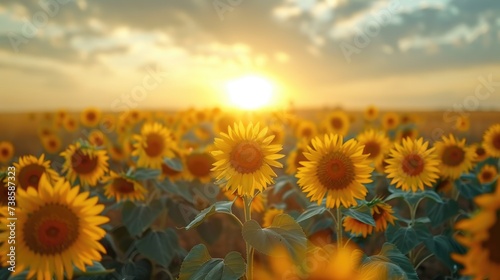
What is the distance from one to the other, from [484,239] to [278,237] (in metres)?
1.38

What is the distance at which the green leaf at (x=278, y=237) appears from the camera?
2.91 m

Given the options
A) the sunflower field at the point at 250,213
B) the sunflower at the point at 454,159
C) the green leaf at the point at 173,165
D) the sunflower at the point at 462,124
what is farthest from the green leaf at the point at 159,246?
the sunflower at the point at 462,124

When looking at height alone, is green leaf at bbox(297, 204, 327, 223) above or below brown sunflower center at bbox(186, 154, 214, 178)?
below

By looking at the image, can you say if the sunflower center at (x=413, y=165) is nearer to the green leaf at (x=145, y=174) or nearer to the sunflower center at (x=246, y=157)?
the sunflower center at (x=246, y=157)

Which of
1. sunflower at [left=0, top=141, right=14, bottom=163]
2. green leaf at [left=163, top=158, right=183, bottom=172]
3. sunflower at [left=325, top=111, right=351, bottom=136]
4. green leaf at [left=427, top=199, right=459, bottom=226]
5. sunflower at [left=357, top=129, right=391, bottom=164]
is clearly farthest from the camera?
sunflower at [left=325, top=111, right=351, bottom=136]

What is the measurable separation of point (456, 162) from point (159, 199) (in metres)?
3.66

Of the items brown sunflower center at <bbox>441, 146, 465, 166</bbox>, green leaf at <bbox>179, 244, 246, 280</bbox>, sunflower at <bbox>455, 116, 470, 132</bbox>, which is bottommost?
green leaf at <bbox>179, 244, 246, 280</bbox>

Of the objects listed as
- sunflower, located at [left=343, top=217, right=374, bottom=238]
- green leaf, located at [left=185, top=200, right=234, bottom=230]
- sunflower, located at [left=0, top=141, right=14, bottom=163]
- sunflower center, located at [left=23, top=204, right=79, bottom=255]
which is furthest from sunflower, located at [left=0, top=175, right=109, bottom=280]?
sunflower, located at [left=0, top=141, right=14, bottom=163]

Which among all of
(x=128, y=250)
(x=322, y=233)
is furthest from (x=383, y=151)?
(x=128, y=250)

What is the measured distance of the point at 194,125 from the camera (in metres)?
13.6

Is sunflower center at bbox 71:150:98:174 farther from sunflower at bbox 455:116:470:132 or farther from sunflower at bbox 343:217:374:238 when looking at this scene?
sunflower at bbox 455:116:470:132

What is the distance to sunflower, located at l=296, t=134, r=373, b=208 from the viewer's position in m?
3.56

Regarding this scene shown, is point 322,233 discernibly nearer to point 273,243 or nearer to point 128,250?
point 128,250

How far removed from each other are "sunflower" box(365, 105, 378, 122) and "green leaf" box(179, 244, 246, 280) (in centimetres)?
→ 1113
